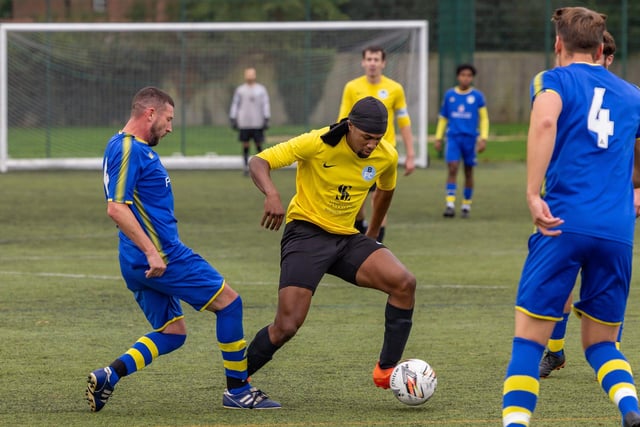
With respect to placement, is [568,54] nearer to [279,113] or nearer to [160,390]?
[160,390]

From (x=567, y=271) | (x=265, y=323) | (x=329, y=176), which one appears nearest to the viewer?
(x=567, y=271)

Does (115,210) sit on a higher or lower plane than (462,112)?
higher

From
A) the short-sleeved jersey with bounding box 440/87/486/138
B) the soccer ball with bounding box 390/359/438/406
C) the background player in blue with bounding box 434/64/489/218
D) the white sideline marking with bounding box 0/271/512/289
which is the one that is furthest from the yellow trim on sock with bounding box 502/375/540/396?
the short-sleeved jersey with bounding box 440/87/486/138

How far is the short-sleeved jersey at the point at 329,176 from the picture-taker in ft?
21.8

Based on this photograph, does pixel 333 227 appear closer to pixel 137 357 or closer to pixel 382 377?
pixel 382 377

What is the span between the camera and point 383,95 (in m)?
13.3

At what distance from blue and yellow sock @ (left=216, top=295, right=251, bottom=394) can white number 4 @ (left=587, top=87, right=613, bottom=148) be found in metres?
2.21

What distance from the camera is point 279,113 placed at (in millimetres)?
26000

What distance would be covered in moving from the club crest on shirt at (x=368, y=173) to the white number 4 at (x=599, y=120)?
206 centimetres

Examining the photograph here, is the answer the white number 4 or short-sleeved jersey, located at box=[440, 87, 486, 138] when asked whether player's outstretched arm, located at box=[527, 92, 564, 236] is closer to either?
the white number 4

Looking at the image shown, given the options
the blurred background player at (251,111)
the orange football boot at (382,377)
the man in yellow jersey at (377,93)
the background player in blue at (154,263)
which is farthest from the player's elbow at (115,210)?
the blurred background player at (251,111)

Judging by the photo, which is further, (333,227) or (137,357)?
(333,227)

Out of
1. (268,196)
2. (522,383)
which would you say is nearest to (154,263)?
(268,196)

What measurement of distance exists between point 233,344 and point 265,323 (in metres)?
2.47
